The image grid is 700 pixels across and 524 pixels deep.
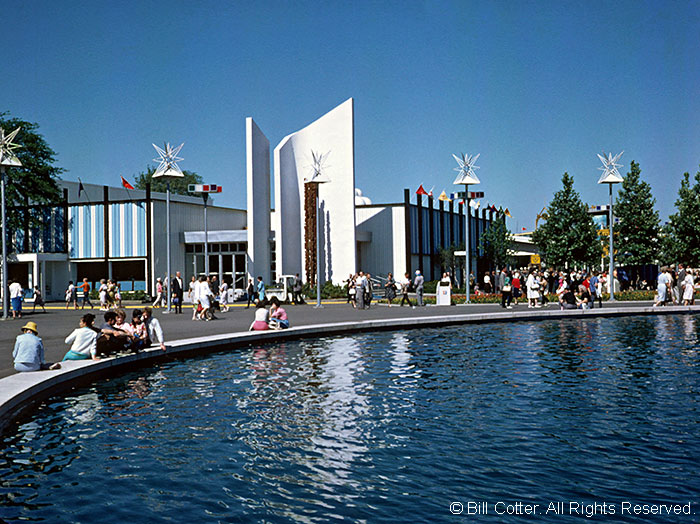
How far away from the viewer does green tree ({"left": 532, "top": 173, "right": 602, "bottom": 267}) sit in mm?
50531

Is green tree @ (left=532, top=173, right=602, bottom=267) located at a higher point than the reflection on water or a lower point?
higher

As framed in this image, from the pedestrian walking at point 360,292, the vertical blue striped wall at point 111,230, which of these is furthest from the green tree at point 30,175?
the pedestrian walking at point 360,292

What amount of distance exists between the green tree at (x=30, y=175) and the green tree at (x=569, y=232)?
36413mm

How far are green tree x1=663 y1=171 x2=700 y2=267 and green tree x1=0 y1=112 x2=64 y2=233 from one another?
1710 inches

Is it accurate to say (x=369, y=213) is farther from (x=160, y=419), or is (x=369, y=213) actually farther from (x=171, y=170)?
(x=160, y=419)

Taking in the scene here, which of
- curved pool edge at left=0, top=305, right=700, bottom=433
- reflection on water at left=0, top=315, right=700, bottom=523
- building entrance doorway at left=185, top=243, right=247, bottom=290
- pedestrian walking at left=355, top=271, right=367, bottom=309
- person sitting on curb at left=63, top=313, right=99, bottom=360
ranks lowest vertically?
reflection on water at left=0, top=315, right=700, bottom=523

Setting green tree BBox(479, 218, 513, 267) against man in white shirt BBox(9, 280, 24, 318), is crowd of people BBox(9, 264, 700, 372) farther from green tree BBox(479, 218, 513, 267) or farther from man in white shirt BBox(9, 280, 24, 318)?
green tree BBox(479, 218, 513, 267)

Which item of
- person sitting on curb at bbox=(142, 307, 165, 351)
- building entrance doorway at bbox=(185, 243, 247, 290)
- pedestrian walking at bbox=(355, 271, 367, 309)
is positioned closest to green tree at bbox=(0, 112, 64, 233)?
building entrance doorway at bbox=(185, 243, 247, 290)

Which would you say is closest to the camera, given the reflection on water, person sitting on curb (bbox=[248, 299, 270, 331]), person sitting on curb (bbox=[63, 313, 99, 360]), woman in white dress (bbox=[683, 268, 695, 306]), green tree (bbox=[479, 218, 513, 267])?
the reflection on water

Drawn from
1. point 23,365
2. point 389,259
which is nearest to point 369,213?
point 389,259

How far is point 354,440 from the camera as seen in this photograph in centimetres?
852

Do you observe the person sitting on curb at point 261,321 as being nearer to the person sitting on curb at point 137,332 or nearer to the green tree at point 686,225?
the person sitting on curb at point 137,332

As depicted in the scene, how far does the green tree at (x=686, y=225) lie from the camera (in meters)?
45.8

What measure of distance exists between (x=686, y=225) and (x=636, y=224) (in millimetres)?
4006
